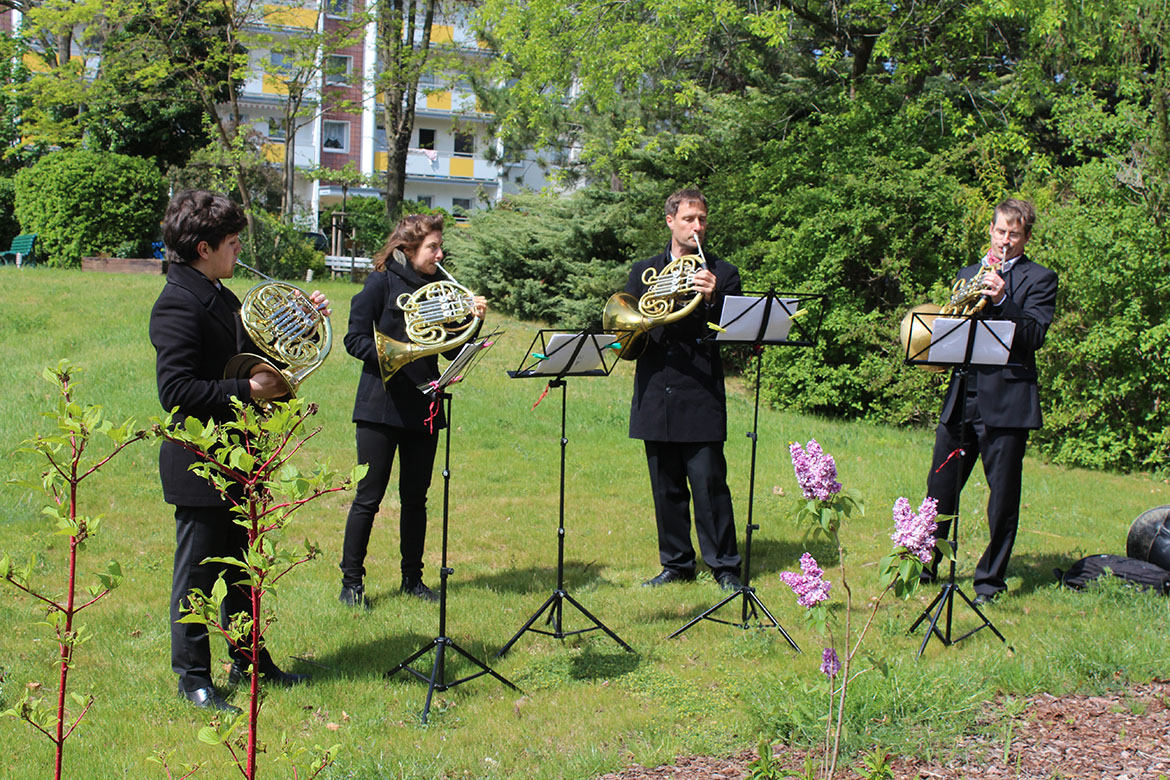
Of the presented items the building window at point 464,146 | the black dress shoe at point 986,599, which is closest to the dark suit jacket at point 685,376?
the black dress shoe at point 986,599

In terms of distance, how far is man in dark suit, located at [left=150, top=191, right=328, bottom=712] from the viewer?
13.0 ft

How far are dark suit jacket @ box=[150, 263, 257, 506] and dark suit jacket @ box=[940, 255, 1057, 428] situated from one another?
13.1 ft

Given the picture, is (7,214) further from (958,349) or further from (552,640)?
(958,349)

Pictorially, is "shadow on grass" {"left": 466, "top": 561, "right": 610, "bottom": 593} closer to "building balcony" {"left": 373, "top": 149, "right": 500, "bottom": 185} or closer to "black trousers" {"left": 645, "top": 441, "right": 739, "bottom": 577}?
"black trousers" {"left": 645, "top": 441, "right": 739, "bottom": 577}

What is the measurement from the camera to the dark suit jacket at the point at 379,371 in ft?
17.2

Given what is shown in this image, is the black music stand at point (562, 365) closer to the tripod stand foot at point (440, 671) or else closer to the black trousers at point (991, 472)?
the tripod stand foot at point (440, 671)

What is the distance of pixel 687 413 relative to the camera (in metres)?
5.70

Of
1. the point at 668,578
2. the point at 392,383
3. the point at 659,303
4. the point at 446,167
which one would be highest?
the point at 446,167

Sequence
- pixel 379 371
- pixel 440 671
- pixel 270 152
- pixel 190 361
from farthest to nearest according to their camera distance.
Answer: pixel 270 152
pixel 379 371
pixel 440 671
pixel 190 361

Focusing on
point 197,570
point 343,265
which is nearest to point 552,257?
point 343,265

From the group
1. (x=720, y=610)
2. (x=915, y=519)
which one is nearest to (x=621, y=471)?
(x=720, y=610)

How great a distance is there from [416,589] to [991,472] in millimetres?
3413

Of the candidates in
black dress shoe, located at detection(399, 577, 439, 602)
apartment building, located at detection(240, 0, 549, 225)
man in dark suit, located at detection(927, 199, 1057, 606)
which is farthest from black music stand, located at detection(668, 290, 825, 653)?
apartment building, located at detection(240, 0, 549, 225)

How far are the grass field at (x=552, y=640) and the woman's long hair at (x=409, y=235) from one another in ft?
6.46
